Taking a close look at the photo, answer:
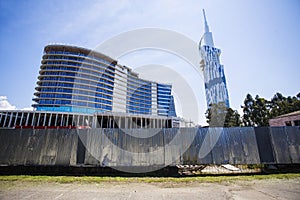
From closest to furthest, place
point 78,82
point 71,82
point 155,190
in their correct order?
point 155,190 → point 71,82 → point 78,82

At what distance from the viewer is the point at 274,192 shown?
573 cm

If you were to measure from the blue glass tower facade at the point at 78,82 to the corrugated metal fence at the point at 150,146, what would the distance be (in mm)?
37892

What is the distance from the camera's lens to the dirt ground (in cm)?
537

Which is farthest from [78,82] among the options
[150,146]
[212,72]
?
[212,72]

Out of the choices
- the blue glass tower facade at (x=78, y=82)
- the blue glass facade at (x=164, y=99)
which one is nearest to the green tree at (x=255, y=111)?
the blue glass tower facade at (x=78, y=82)

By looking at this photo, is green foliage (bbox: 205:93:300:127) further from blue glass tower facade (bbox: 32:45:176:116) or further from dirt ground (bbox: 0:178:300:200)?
blue glass tower facade (bbox: 32:45:176:116)

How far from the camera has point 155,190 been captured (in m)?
6.11

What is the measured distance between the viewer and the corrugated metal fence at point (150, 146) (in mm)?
9359

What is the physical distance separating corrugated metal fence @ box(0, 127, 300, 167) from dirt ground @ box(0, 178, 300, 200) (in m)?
2.30

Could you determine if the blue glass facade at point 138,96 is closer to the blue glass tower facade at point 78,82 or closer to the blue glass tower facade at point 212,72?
the blue glass tower facade at point 78,82

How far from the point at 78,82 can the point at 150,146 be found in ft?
178

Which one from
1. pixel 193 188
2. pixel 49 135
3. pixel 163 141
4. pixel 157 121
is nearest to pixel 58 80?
pixel 157 121

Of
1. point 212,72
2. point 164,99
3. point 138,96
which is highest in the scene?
point 212,72

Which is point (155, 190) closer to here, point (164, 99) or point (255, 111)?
point (255, 111)
